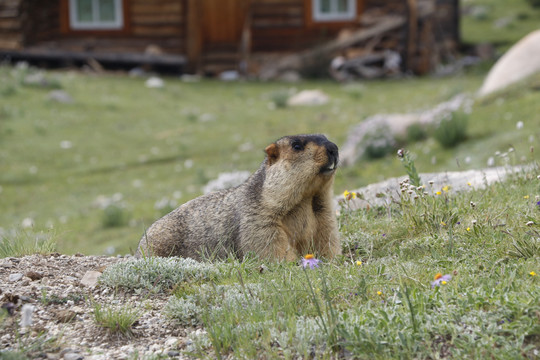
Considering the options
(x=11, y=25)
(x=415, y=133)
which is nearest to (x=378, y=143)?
(x=415, y=133)

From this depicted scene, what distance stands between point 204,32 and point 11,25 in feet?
25.3

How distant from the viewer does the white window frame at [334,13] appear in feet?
91.0

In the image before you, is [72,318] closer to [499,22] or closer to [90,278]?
[90,278]

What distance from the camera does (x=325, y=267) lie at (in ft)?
17.6

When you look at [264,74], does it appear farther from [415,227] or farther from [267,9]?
[415,227]

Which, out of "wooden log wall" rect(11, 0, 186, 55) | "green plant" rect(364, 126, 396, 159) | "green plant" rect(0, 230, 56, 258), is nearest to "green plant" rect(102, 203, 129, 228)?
"green plant" rect(364, 126, 396, 159)

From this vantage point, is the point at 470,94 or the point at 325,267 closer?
the point at 325,267

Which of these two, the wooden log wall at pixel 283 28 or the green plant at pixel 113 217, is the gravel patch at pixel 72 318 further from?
the wooden log wall at pixel 283 28

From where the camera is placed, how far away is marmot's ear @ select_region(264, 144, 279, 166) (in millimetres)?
6199

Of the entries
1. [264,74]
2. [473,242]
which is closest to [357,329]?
[473,242]

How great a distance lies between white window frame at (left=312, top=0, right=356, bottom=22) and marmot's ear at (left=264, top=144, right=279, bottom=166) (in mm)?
22358

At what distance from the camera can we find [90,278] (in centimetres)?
548

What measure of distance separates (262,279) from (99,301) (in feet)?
3.93

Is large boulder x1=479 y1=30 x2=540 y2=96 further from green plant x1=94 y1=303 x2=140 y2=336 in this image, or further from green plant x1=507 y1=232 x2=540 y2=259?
green plant x1=94 y1=303 x2=140 y2=336
